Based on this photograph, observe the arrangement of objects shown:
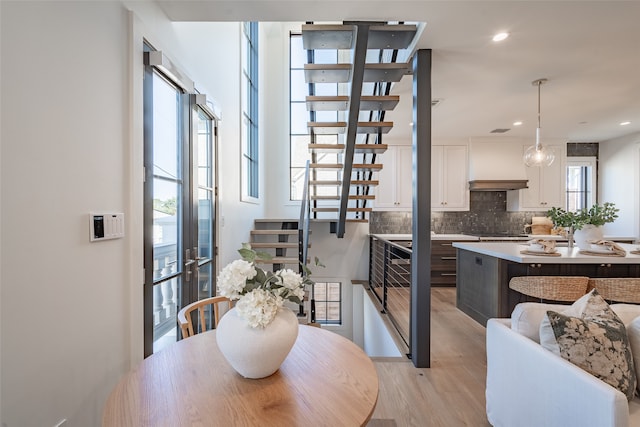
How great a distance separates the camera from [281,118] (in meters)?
5.35

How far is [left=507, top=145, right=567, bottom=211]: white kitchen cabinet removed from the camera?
5445 mm

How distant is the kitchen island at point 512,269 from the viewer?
97.1 inches

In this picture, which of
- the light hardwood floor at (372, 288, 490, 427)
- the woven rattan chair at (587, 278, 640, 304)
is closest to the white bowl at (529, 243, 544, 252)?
the woven rattan chair at (587, 278, 640, 304)

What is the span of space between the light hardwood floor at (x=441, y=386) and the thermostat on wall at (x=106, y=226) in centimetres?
175

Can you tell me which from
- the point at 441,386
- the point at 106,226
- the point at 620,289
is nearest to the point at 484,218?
the point at 620,289

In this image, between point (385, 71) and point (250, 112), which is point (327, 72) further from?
point (250, 112)

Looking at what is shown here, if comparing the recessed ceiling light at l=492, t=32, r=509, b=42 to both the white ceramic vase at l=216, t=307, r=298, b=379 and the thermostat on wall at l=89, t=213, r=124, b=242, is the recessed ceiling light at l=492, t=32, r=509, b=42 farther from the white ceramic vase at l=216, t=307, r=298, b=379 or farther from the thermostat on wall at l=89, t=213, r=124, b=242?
the thermostat on wall at l=89, t=213, r=124, b=242

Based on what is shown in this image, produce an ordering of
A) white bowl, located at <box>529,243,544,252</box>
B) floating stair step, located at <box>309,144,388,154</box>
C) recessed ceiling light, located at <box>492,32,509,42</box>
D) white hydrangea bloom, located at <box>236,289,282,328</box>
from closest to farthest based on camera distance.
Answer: white hydrangea bloom, located at <box>236,289,282,328</box> → recessed ceiling light, located at <box>492,32,509,42</box> → white bowl, located at <box>529,243,544,252</box> → floating stair step, located at <box>309,144,388,154</box>

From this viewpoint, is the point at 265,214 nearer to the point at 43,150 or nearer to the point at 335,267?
the point at 335,267

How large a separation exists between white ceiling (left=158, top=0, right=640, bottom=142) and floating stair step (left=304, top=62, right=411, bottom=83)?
27 cm

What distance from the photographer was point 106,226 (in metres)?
1.39

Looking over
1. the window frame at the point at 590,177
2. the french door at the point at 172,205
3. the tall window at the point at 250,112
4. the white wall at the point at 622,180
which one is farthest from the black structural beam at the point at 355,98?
the white wall at the point at 622,180

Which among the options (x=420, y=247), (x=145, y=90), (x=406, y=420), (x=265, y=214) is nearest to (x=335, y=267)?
(x=265, y=214)

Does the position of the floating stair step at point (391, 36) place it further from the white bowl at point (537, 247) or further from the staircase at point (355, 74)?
the white bowl at point (537, 247)
